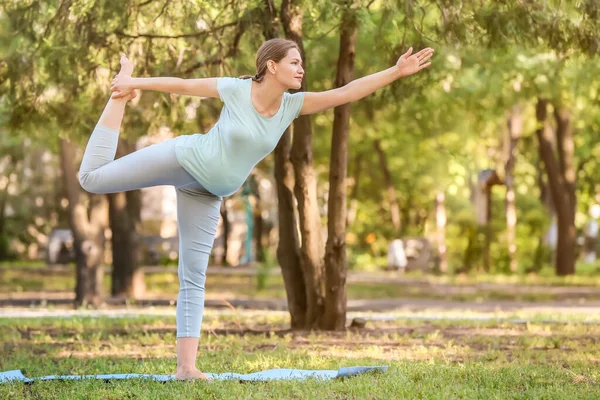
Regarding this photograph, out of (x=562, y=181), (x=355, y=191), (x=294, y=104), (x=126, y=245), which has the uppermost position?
(x=355, y=191)

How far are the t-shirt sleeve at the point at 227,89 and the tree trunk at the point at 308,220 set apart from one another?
15.8 ft

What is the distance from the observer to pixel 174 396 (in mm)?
6703

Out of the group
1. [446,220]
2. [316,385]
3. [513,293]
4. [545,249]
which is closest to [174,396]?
[316,385]

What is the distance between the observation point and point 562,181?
30578mm

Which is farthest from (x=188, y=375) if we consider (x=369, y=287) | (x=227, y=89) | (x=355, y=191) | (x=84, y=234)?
(x=355, y=191)

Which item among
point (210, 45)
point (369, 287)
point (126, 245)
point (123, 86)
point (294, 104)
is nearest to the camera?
point (123, 86)

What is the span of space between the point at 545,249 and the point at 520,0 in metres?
23.2

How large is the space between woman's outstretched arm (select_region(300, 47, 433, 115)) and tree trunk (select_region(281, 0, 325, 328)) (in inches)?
183

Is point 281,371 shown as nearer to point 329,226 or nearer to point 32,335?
point 329,226

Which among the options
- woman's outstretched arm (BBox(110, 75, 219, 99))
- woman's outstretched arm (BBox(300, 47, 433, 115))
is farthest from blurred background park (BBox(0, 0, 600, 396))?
woman's outstretched arm (BBox(110, 75, 219, 99))

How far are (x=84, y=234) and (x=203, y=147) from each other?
13.6 m

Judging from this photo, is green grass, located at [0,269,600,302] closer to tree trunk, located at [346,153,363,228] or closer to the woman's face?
tree trunk, located at [346,153,363,228]

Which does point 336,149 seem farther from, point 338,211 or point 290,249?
point 290,249

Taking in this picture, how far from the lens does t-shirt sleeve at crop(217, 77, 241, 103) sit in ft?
23.6
